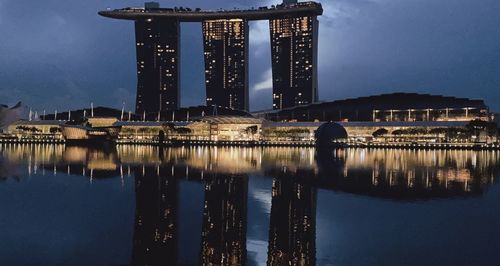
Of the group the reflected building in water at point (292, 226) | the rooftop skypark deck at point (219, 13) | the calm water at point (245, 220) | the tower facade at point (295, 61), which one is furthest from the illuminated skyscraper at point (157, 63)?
the reflected building in water at point (292, 226)

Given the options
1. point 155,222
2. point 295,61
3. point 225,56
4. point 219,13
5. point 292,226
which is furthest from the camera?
point 225,56

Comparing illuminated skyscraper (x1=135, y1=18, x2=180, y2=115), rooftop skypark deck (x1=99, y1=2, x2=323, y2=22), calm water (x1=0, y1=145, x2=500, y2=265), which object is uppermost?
rooftop skypark deck (x1=99, y1=2, x2=323, y2=22)

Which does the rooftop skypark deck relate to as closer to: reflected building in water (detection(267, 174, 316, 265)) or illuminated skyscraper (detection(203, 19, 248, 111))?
illuminated skyscraper (detection(203, 19, 248, 111))

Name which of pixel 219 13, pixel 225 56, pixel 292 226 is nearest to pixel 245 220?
pixel 292 226

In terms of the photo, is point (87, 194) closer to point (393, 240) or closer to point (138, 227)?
point (138, 227)

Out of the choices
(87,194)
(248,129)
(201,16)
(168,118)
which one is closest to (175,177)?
(87,194)

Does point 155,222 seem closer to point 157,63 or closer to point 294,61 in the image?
point 294,61

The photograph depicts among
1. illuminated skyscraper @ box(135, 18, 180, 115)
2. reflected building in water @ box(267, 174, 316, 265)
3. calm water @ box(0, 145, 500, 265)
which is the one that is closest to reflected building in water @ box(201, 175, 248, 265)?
calm water @ box(0, 145, 500, 265)
